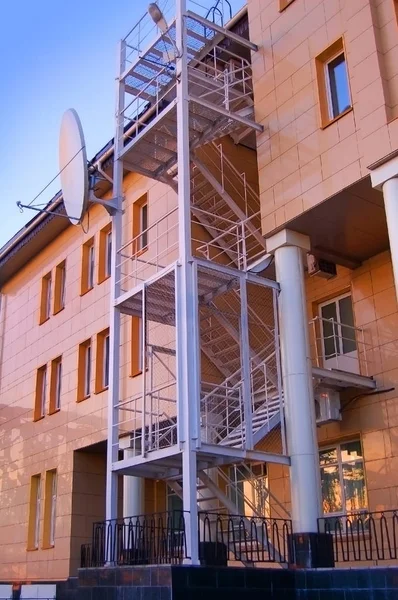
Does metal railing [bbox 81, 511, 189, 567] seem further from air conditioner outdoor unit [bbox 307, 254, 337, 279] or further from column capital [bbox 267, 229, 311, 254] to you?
air conditioner outdoor unit [bbox 307, 254, 337, 279]

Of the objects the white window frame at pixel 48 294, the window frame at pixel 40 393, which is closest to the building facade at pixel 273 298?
the window frame at pixel 40 393

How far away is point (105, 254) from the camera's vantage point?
22.4 metres

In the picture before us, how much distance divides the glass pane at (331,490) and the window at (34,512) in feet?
34.6

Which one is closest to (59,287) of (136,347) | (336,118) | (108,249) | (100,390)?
(108,249)

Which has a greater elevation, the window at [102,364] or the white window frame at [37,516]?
the window at [102,364]

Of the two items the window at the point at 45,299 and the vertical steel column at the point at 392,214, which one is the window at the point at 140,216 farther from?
the vertical steel column at the point at 392,214

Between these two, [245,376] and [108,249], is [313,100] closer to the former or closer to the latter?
[245,376]

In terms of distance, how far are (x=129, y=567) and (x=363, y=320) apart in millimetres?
7084

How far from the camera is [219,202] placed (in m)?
17.5

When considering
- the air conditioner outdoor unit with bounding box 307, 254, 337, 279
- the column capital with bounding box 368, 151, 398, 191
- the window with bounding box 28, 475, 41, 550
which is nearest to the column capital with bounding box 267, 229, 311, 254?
the air conditioner outdoor unit with bounding box 307, 254, 337, 279

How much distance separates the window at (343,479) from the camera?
48.5 ft

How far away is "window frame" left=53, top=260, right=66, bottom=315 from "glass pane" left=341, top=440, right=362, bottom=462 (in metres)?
11.6

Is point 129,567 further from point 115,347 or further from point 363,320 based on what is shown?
point 363,320

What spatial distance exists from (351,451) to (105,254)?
33.9 ft
